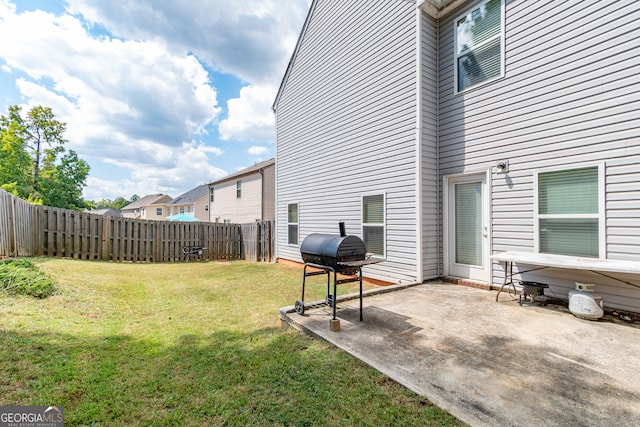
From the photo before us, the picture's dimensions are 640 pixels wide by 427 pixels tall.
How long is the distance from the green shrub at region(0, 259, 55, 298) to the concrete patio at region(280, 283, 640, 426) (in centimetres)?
384

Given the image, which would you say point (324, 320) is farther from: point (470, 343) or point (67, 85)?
point (67, 85)

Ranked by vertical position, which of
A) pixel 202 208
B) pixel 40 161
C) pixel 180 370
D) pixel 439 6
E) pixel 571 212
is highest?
pixel 439 6

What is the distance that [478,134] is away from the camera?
542cm

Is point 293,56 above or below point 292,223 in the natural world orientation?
above

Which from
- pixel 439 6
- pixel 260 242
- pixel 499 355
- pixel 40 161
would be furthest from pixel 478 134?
pixel 40 161

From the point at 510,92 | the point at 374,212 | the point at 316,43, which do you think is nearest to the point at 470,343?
the point at 374,212

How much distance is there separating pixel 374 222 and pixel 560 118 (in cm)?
399

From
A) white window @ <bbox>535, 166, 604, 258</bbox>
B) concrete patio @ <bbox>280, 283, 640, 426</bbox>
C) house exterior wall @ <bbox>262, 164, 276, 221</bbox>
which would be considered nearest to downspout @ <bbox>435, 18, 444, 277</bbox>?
concrete patio @ <bbox>280, 283, 640, 426</bbox>

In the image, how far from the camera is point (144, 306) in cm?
464

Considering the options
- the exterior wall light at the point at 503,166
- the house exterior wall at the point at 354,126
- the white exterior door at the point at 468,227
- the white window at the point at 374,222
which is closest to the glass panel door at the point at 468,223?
the white exterior door at the point at 468,227

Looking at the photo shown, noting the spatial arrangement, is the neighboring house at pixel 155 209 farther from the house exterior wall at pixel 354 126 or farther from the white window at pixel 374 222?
the white window at pixel 374 222

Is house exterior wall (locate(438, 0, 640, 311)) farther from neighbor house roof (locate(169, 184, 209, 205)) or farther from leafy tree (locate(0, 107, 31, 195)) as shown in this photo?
neighbor house roof (locate(169, 184, 209, 205))

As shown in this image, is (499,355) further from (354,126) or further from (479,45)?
(354,126)

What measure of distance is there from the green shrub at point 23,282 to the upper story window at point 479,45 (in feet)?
27.6
